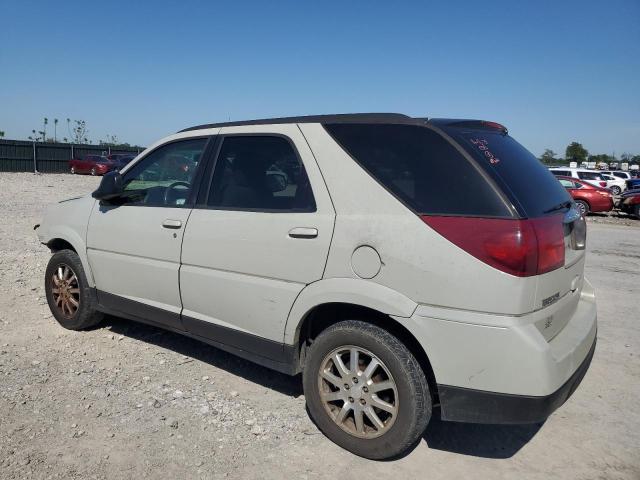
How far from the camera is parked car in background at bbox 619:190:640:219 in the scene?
20.0 m

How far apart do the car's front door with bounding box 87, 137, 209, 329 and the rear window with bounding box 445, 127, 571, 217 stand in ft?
6.58

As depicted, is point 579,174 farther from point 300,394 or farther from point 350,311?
point 350,311

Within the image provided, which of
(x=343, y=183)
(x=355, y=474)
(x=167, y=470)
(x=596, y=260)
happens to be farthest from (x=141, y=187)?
(x=596, y=260)

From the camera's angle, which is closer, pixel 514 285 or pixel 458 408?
pixel 514 285

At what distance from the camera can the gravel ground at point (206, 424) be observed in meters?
2.90

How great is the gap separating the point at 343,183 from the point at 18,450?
237cm

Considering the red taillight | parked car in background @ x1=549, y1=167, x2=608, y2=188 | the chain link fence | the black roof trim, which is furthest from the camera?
the chain link fence

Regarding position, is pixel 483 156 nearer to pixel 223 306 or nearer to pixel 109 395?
pixel 223 306

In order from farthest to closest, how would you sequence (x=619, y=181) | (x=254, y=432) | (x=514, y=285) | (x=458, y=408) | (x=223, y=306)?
1. (x=619, y=181)
2. (x=223, y=306)
3. (x=254, y=432)
4. (x=458, y=408)
5. (x=514, y=285)

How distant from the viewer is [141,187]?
4332 millimetres

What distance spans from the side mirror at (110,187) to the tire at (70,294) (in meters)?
0.79

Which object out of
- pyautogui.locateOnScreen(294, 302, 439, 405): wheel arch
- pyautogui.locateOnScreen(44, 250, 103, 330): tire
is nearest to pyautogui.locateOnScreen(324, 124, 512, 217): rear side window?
pyautogui.locateOnScreen(294, 302, 439, 405): wheel arch

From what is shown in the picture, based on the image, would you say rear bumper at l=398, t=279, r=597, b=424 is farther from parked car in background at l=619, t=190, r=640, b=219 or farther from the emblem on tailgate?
parked car in background at l=619, t=190, r=640, b=219

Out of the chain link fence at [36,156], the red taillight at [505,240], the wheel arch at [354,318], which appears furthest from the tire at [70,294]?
the chain link fence at [36,156]
